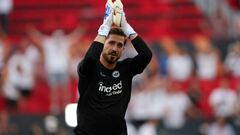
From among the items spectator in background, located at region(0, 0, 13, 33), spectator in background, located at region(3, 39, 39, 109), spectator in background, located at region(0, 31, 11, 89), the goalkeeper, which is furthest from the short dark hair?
spectator in background, located at region(0, 0, 13, 33)

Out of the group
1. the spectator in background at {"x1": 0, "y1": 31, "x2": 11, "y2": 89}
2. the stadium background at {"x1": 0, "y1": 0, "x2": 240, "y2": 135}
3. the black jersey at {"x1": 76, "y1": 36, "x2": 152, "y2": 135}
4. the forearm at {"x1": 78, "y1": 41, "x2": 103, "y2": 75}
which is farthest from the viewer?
the spectator in background at {"x1": 0, "y1": 31, "x2": 11, "y2": 89}

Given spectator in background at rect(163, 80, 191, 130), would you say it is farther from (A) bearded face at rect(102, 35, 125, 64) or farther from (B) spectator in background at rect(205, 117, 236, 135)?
(A) bearded face at rect(102, 35, 125, 64)

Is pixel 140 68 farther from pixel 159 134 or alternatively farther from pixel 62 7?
pixel 62 7

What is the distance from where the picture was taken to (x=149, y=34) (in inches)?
820

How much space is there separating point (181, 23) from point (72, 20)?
2694mm

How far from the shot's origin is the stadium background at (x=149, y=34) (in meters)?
17.4

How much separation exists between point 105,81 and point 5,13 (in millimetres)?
13008

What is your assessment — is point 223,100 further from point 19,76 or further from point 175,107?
point 19,76

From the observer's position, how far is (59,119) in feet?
56.3

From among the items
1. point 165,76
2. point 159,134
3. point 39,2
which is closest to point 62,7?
point 39,2

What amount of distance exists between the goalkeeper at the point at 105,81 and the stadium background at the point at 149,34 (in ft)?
24.2

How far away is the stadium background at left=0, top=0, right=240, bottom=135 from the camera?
17.4 meters

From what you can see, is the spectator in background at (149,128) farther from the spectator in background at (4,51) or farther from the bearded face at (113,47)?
the bearded face at (113,47)

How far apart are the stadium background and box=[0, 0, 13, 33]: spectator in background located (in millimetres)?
92
